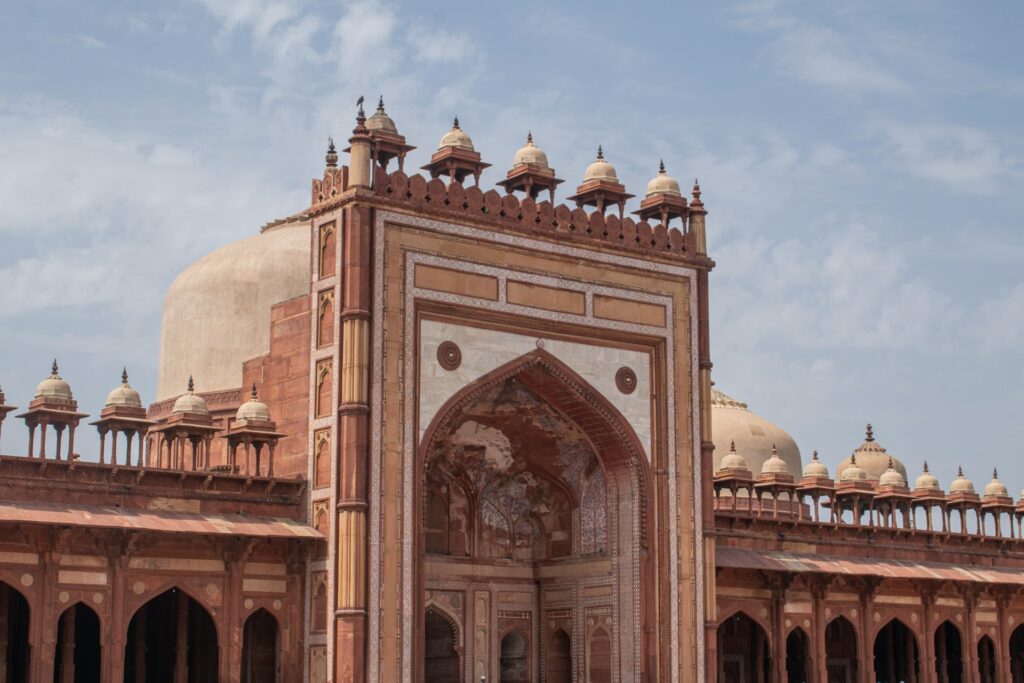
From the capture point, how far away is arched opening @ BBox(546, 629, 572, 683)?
2936 cm

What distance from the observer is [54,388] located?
82.2 feet

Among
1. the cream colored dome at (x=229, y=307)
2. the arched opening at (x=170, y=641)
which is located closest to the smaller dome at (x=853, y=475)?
the cream colored dome at (x=229, y=307)

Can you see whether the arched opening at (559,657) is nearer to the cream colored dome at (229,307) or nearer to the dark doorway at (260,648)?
the dark doorway at (260,648)

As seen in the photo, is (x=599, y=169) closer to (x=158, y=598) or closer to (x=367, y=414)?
(x=367, y=414)

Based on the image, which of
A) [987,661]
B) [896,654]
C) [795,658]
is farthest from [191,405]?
[987,661]

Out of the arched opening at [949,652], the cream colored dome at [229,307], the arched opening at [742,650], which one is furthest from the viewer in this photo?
the arched opening at [949,652]

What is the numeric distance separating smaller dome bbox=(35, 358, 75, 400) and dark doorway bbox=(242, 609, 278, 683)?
13.4 ft

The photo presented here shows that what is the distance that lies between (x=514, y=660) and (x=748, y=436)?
36.8 ft

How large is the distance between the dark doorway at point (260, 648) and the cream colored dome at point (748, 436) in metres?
14.5

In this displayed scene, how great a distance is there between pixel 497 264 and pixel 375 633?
19.2ft

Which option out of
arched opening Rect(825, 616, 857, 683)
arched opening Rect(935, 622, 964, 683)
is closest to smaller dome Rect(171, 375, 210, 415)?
arched opening Rect(825, 616, 857, 683)

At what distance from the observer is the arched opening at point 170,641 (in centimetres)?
2545

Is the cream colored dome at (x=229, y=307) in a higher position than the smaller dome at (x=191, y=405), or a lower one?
higher

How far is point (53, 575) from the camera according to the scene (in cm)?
2331
